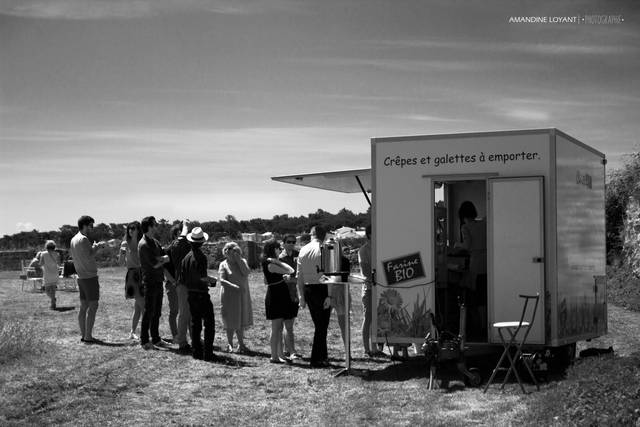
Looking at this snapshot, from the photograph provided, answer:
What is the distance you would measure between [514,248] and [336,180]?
3039 millimetres

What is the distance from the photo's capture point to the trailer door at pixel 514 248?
8742 millimetres

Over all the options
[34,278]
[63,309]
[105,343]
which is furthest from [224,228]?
[105,343]

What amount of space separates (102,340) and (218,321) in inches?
128

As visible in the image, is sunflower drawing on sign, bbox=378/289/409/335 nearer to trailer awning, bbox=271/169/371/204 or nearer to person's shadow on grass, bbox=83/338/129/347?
trailer awning, bbox=271/169/371/204

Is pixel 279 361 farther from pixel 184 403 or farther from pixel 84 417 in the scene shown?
pixel 84 417

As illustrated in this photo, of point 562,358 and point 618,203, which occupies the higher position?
point 618,203

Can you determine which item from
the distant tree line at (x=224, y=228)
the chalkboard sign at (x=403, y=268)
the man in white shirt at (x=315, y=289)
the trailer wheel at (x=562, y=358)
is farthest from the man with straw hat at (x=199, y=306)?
the distant tree line at (x=224, y=228)

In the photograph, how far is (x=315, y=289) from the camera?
9.97 meters

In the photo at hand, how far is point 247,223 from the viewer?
2232 inches

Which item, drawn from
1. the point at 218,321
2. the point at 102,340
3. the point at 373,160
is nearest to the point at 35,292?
the point at 218,321

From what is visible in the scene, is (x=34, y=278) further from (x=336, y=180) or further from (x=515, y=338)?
(x=515, y=338)

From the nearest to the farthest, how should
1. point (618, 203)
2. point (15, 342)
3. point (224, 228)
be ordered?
point (15, 342) < point (618, 203) < point (224, 228)

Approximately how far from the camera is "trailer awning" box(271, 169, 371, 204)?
10430mm

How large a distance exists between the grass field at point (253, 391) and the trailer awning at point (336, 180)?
2321 millimetres
